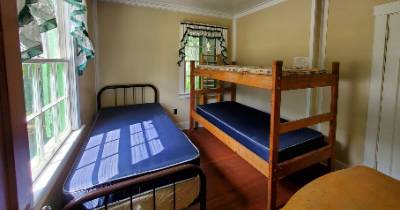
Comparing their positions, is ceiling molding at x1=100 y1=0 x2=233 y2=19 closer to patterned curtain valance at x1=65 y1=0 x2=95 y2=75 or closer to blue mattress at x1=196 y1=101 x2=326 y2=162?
patterned curtain valance at x1=65 y1=0 x2=95 y2=75

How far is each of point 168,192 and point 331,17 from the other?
8.22ft

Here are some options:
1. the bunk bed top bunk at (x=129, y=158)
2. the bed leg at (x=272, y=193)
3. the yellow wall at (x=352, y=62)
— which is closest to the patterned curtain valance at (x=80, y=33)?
the bunk bed top bunk at (x=129, y=158)

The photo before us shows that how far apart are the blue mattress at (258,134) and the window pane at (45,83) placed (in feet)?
5.37

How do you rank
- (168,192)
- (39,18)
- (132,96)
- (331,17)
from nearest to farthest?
1. (39,18)
2. (168,192)
3. (331,17)
4. (132,96)

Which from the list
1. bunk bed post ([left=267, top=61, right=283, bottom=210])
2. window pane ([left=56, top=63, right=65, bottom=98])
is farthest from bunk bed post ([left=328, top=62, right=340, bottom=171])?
window pane ([left=56, top=63, right=65, bottom=98])

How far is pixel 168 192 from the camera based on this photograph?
1372mm

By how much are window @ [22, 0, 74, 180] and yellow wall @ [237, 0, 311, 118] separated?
105 inches

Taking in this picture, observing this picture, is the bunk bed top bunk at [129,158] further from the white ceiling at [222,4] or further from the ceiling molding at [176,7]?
the white ceiling at [222,4]

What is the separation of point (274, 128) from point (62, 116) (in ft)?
5.98

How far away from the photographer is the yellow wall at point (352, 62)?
6.66 feet

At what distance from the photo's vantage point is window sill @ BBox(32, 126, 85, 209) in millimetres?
1021

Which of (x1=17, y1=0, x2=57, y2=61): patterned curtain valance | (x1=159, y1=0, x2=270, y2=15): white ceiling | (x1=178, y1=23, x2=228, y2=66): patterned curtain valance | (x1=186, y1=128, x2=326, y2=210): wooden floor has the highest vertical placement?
(x1=159, y1=0, x2=270, y2=15): white ceiling

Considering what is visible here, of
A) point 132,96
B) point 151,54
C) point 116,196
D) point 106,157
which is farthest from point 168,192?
point 151,54

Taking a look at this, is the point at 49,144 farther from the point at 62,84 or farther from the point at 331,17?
the point at 331,17
